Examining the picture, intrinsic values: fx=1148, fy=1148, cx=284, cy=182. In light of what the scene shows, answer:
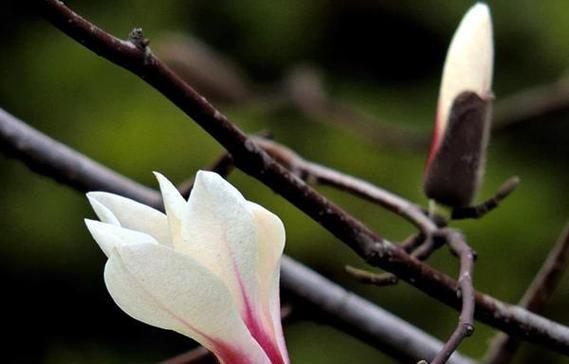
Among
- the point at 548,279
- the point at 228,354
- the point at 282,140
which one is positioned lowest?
the point at 228,354

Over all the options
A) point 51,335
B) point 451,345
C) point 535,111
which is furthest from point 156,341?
point 451,345

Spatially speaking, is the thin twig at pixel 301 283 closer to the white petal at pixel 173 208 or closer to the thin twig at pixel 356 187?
the thin twig at pixel 356 187

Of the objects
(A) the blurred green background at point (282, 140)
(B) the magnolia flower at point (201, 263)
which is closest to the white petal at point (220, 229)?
(B) the magnolia flower at point (201, 263)

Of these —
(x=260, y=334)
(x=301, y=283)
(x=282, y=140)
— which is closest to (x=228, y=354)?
(x=260, y=334)

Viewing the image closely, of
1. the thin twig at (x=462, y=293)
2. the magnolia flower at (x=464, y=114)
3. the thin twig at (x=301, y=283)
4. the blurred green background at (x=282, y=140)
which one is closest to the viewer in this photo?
the thin twig at (x=462, y=293)

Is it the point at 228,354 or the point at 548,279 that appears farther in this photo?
the point at 548,279

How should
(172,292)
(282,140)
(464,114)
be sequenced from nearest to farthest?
(172,292) < (464,114) < (282,140)

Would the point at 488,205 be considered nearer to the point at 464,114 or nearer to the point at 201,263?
the point at 464,114

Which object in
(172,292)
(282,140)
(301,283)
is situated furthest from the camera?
(282,140)

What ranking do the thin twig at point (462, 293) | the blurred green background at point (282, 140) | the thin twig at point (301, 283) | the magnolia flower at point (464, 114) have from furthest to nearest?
the blurred green background at point (282, 140) < the thin twig at point (301, 283) < the magnolia flower at point (464, 114) < the thin twig at point (462, 293)
